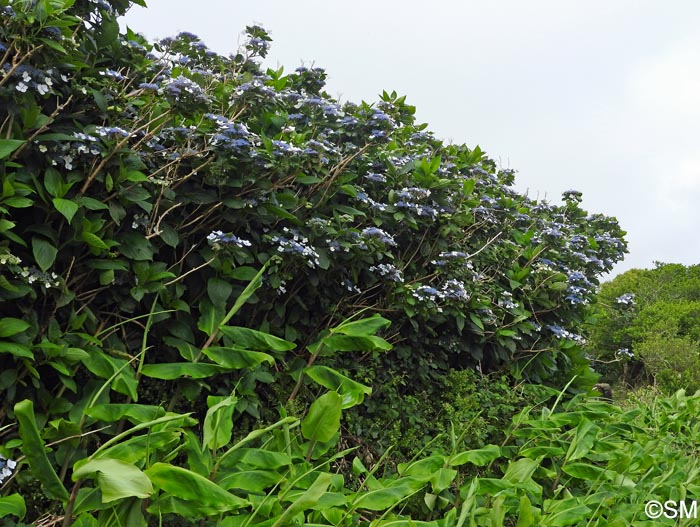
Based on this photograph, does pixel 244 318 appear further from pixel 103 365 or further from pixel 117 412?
pixel 117 412

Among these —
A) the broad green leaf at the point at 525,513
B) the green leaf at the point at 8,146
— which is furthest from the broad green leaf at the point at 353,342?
the green leaf at the point at 8,146

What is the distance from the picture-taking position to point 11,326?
9.12 ft

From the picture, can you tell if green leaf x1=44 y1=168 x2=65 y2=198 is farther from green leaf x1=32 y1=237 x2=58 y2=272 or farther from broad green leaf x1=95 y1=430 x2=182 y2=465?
broad green leaf x1=95 y1=430 x2=182 y2=465

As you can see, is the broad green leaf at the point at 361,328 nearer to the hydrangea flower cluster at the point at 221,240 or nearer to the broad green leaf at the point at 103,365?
the hydrangea flower cluster at the point at 221,240

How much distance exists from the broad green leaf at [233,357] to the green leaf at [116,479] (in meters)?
1.11

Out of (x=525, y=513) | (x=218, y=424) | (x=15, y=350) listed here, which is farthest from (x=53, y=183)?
(x=525, y=513)

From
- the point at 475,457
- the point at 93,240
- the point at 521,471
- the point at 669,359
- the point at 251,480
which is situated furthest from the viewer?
the point at 669,359

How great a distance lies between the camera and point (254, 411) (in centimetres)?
346

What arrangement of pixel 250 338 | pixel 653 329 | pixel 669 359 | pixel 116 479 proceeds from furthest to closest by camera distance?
pixel 653 329, pixel 669 359, pixel 250 338, pixel 116 479

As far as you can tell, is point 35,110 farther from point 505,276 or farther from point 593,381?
point 593,381

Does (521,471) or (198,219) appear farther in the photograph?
(521,471)

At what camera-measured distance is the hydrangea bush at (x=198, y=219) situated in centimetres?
294

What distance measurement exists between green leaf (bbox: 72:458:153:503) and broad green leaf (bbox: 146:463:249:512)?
0.20m

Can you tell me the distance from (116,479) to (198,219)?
5.85ft
